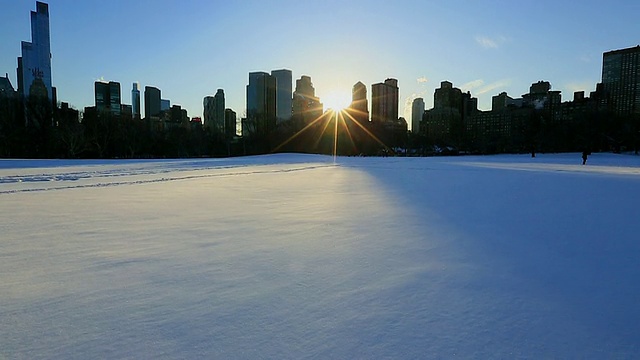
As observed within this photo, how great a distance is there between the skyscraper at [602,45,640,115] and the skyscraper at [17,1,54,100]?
235 m

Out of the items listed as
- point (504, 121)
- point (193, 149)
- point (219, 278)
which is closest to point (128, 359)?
point (219, 278)

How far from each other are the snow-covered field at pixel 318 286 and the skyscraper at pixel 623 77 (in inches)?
5097

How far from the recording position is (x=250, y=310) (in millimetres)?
2504

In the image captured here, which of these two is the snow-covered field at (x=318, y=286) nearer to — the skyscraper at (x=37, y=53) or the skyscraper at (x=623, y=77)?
the skyscraper at (x=623, y=77)

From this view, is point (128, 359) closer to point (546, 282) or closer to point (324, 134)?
point (546, 282)

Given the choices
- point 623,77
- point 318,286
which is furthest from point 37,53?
point 623,77

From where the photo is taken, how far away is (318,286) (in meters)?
2.93

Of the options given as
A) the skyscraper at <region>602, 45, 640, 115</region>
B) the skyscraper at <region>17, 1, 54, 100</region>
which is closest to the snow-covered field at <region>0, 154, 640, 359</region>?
the skyscraper at <region>602, 45, 640, 115</region>

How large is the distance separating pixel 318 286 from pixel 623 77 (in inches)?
6201

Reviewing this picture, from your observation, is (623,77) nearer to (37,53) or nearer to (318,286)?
(318,286)

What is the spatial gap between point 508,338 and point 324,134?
68.5 m

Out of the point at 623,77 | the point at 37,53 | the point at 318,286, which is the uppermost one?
the point at 37,53

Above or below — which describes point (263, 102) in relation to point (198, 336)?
above

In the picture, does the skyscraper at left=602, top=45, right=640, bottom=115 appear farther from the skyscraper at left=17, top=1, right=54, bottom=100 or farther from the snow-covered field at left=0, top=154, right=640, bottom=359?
the skyscraper at left=17, top=1, right=54, bottom=100
